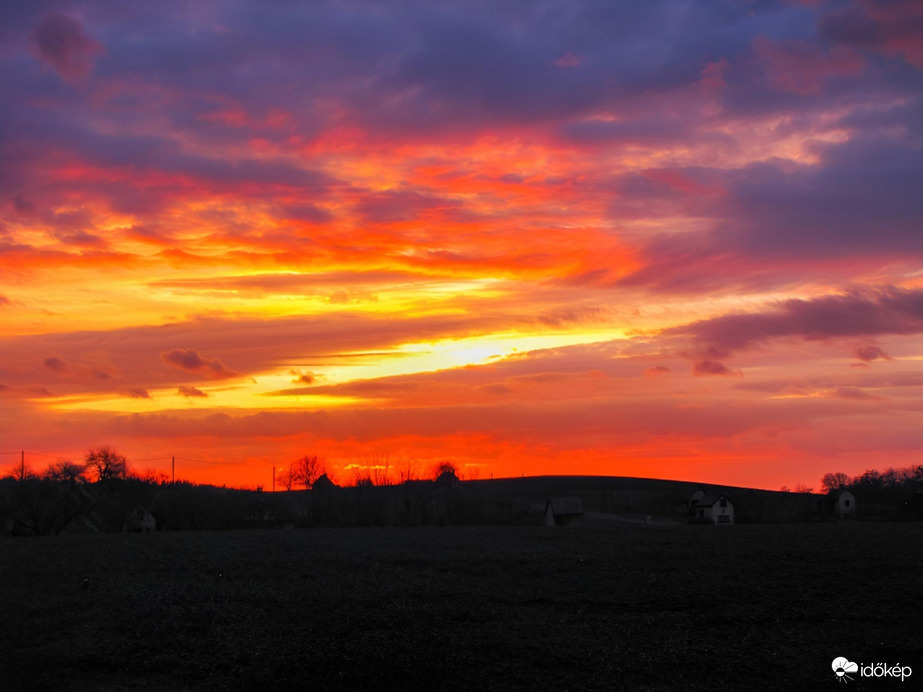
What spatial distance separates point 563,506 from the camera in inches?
4011

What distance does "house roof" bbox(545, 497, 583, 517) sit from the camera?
101 m

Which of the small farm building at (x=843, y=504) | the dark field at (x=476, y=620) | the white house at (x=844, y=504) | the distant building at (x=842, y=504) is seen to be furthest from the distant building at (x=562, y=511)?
the dark field at (x=476, y=620)

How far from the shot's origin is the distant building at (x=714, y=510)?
97.6 m

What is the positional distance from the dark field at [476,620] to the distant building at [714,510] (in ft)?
202

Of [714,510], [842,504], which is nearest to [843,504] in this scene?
[842,504]

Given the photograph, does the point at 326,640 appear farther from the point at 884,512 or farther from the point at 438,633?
the point at 884,512

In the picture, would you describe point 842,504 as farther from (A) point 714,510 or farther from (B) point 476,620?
(B) point 476,620

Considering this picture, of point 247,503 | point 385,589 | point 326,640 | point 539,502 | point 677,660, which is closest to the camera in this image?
point 677,660

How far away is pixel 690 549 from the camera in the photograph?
37906 millimetres

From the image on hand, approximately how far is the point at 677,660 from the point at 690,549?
68.5 ft

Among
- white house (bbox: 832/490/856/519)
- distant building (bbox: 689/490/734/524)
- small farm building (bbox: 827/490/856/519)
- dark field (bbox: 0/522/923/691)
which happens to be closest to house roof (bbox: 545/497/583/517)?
distant building (bbox: 689/490/734/524)

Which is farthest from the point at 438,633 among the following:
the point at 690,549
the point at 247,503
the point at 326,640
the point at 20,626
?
the point at 247,503

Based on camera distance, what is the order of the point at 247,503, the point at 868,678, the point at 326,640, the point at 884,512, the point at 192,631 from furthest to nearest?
1. the point at 247,503
2. the point at 884,512
3. the point at 192,631
4. the point at 326,640
5. the point at 868,678

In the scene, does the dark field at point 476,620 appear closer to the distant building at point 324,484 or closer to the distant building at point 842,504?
the distant building at point 842,504
